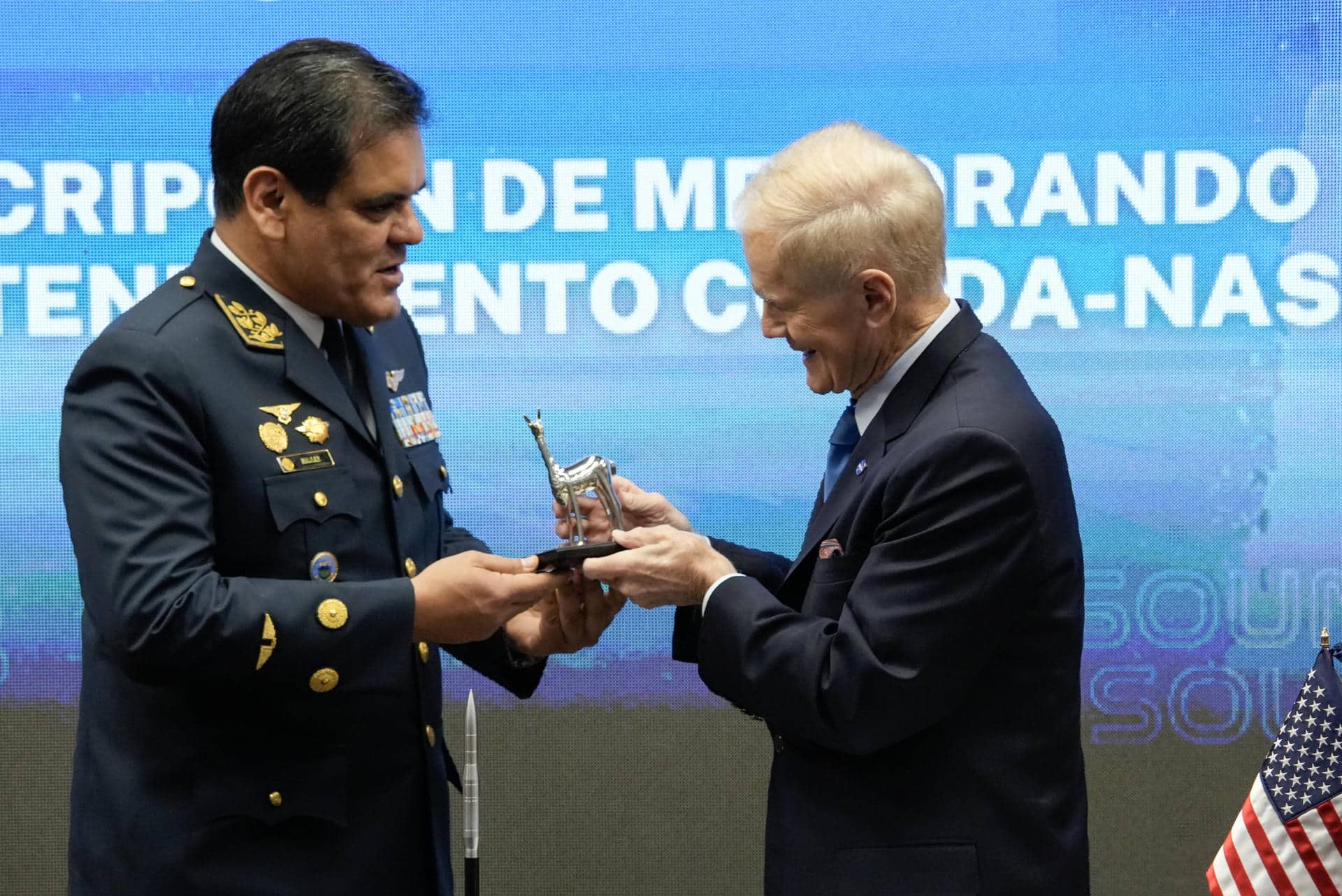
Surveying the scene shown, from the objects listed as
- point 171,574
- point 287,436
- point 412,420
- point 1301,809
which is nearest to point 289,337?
point 287,436

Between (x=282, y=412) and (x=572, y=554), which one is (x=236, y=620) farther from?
(x=572, y=554)

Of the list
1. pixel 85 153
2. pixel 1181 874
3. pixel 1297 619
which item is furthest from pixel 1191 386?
pixel 85 153

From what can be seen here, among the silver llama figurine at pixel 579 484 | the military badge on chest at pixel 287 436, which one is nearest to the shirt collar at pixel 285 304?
the military badge on chest at pixel 287 436

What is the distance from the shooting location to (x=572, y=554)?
6.57ft

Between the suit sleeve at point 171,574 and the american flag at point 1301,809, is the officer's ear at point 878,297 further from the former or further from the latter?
the american flag at point 1301,809

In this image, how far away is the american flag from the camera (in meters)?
2.12

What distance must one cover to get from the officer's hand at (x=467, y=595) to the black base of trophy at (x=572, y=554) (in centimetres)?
9

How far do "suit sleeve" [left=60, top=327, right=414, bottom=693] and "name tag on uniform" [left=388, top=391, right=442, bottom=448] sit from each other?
327 millimetres

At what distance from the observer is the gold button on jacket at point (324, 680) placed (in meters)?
1.77

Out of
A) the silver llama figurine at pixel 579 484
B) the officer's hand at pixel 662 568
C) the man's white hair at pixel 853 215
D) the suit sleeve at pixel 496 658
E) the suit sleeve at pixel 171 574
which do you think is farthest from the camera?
the suit sleeve at pixel 496 658

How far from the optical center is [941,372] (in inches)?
72.9

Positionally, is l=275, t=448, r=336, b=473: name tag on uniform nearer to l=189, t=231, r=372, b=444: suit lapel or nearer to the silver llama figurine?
l=189, t=231, r=372, b=444: suit lapel

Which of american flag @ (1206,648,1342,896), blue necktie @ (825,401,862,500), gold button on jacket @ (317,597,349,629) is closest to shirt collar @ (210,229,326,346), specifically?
gold button on jacket @ (317,597,349,629)

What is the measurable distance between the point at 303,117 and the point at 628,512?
0.80 metres
